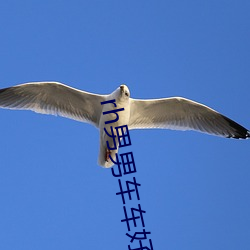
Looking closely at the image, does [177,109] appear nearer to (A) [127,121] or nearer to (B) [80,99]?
(A) [127,121]

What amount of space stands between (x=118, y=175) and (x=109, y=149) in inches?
41.3

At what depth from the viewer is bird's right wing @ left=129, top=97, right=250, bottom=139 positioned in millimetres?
7758

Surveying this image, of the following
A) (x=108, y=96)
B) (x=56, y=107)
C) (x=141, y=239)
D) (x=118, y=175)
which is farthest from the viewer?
(x=56, y=107)

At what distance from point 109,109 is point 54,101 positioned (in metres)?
0.97

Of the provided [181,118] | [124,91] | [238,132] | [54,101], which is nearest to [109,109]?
[124,91]

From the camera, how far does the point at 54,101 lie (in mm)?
7770

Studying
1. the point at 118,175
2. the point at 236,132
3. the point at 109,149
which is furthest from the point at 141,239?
the point at 236,132

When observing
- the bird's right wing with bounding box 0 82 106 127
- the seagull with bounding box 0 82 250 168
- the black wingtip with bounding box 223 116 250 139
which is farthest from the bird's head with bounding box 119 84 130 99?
the black wingtip with bounding box 223 116 250 139

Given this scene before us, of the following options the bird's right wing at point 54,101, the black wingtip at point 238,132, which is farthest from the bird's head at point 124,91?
the black wingtip at point 238,132

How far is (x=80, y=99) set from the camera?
7695 mm

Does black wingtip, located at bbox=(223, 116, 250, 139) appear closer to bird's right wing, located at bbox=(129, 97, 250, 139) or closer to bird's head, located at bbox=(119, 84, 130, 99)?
bird's right wing, located at bbox=(129, 97, 250, 139)

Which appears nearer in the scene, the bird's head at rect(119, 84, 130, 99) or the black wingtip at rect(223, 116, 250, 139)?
the bird's head at rect(119, 84, 130, 99)

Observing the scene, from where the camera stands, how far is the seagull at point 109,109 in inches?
291

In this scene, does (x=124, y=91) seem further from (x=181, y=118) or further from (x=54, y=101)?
(x=181, y=118)
